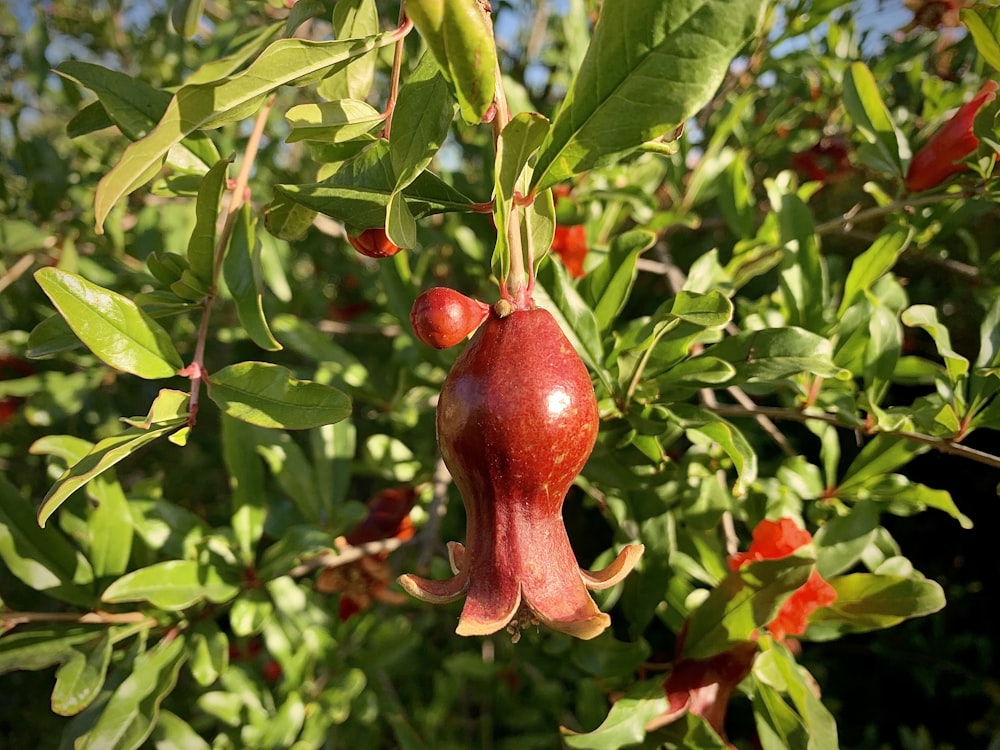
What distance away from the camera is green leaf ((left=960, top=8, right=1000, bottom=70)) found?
24.0 inches

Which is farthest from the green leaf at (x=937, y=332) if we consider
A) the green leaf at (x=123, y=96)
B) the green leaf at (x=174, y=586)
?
the green leaf at (x=174, y=586)

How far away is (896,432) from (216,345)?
163 cm

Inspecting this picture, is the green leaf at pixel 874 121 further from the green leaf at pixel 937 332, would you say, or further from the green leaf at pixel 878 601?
the green leaf at pixel 878 601

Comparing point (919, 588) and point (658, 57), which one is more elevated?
point (658, 57)

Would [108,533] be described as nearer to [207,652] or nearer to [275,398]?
[207,652]

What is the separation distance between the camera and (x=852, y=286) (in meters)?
0.89

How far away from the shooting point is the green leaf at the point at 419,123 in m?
0.46

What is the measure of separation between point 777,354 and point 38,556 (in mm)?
915

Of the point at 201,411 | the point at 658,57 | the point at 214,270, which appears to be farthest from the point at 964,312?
the point at 201,411

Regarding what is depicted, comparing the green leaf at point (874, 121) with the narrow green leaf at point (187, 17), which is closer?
the narrow green leaf at point (187, 17)

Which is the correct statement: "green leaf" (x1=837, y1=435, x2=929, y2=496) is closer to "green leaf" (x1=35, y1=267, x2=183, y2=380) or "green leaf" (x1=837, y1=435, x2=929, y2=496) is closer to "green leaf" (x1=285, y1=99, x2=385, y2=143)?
"green leaf" (x1=285, y1=99, x2=385, y2=143)

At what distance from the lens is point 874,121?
87 centimetres

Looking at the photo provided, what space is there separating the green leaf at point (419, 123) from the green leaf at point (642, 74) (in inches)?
2.9

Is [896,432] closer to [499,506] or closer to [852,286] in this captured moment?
[852,286]
